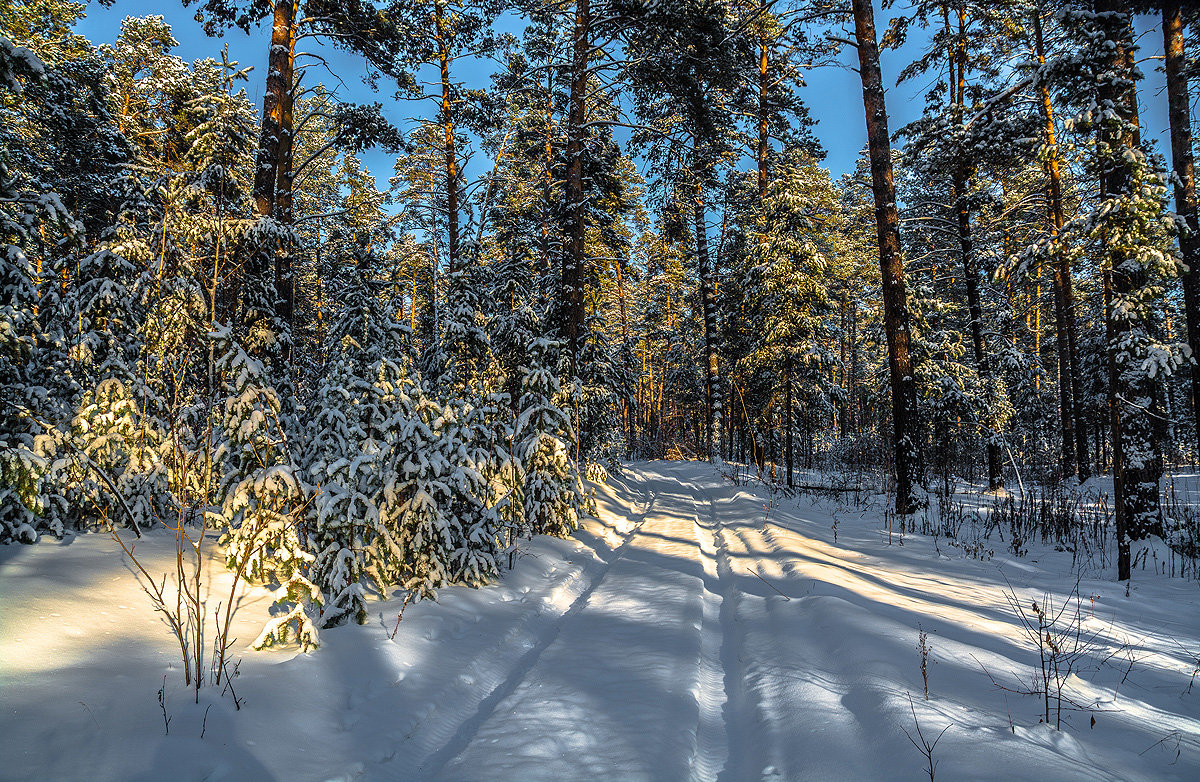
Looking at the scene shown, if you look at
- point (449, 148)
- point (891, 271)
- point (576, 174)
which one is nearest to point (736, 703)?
point (891, 271)

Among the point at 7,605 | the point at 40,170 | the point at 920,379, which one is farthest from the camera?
the point at 920,379

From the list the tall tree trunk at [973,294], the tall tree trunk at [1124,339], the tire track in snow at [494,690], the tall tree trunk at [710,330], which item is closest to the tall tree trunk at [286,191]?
the tire track in snow at [494,690]

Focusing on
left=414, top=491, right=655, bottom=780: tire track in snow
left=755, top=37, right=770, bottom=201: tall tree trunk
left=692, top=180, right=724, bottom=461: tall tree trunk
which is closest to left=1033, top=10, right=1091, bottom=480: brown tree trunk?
left=755, top=37, right=770, bottom=201: tall tree trunk

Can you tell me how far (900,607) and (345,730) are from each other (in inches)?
177

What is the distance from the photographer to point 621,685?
3492mm

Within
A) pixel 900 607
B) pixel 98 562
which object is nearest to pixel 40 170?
pixel 98 562

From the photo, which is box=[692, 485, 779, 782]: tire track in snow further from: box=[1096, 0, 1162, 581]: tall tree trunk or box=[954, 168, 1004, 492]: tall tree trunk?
box=[954, 168, 1004, 492]: tall tree trunk

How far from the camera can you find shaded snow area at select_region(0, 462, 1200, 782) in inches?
99.5

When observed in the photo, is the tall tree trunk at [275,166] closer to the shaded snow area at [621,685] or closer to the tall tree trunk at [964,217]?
the shaded snow area at [621,685]

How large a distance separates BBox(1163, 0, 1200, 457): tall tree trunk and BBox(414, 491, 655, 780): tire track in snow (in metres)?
11.9

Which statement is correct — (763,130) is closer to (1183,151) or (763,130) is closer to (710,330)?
(710,330)

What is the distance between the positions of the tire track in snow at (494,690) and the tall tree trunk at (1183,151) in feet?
39.1

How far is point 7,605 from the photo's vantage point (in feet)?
11.4

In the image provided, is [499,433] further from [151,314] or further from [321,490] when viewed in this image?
[151,314]
